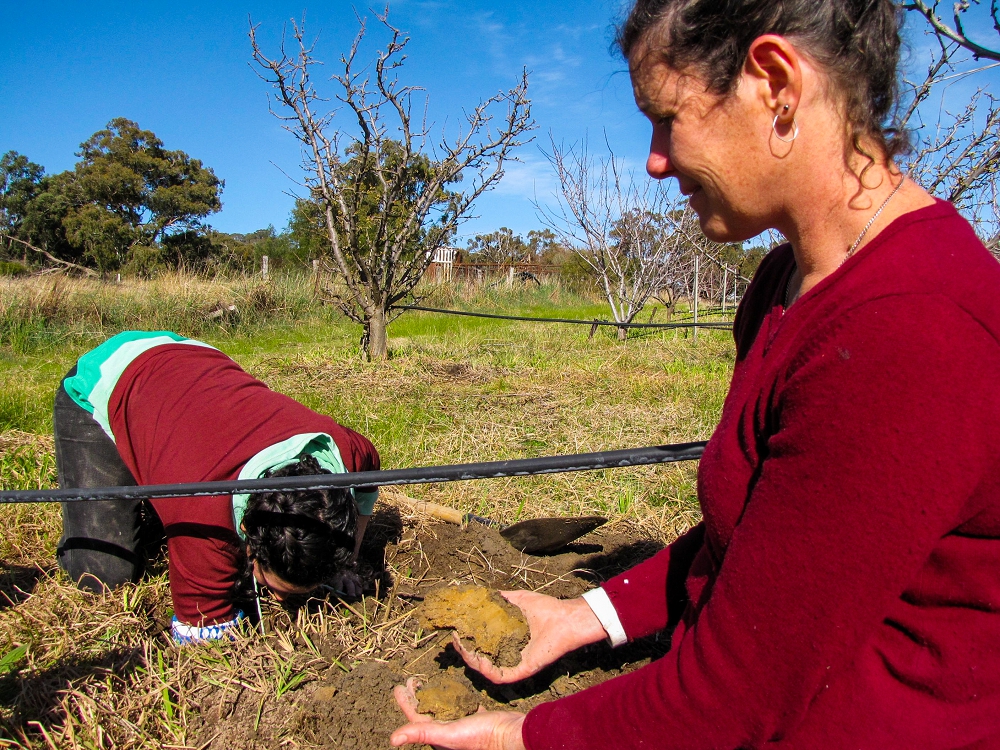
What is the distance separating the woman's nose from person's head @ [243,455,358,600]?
51.7 inches

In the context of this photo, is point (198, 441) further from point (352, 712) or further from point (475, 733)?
point (475, 733)

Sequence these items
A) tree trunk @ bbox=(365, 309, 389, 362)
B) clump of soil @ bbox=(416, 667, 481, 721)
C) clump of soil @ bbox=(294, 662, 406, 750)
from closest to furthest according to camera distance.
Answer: clump of soil @ bbox=(416, 667, 481, 721) < clump of soil @ bbox=(294, 662, 406, 750) < tree trunk @ bbox=(365, 309, 389, 362)

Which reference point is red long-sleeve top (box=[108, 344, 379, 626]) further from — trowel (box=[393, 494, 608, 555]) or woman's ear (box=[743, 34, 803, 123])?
woman's ear (box=[743, 34, 803, 123])

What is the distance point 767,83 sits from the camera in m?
0.83

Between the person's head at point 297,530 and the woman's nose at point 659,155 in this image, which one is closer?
the woman's nose at point 659,155

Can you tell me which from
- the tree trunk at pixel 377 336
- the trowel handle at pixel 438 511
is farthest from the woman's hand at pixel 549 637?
the tree trunk at pixel 377 336

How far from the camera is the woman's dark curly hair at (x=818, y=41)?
80cm

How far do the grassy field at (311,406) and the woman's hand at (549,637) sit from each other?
32.2 inches

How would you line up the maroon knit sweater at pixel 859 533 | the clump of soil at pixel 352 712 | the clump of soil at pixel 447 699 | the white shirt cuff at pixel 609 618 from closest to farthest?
1. the maroon knit sweater at pixel 859 533
2. the white shirt cuff at pixel 609 618
3. the clump of soil at pixel 447 699
4. the clump of soil at pixel 352 712

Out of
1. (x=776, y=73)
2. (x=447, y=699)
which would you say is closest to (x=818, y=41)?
(x=776, y=73)

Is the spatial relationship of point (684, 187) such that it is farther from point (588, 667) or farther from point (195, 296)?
point (195, 296)

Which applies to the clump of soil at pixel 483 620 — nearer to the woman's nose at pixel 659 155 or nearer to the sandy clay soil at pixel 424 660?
the sandy clay soil at pixel 424 660

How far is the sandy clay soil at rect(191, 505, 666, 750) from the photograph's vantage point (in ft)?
5.74

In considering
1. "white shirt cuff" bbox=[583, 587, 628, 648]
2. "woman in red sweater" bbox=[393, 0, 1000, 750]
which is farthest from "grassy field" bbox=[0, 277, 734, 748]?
"woman in red sweater" bbox=[393, 0, 1000, 750]
